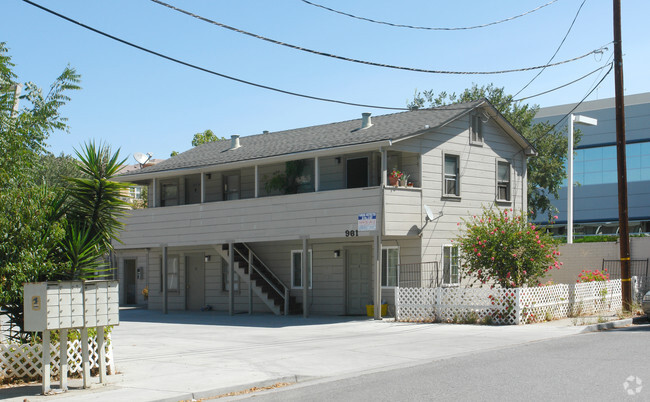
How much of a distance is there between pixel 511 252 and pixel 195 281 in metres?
14.9

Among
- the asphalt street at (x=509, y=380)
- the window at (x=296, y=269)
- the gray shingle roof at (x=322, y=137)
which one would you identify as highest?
the gray shingle roof at (x=322, y=137)

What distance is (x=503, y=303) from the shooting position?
20359mm

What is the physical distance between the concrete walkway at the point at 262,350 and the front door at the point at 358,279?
1.68 m

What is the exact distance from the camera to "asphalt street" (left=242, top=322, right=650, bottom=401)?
30.5 ft

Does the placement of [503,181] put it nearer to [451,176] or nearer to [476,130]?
[476,130]

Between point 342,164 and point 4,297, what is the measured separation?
642 inches

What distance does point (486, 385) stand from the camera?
10.1m

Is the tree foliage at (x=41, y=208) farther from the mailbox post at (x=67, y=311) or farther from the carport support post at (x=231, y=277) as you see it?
the carport support post at (x=231, y=277)

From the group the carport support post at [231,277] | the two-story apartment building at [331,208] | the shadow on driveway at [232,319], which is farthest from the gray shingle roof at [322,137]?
the shadow on driveway at [232,319]

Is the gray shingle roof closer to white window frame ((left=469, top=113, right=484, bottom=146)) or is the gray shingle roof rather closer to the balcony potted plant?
white window frame ((left=469, top=113, right=484, bottom=146))

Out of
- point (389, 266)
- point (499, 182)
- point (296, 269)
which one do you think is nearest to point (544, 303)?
point (389, 266)

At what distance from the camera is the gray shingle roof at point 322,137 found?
80.6ft

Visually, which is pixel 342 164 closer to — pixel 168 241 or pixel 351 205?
pixel 351 205

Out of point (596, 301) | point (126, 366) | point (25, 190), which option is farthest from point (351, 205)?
point (25, 190)
